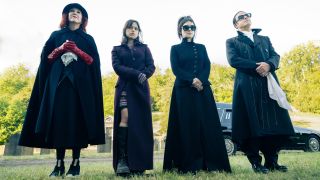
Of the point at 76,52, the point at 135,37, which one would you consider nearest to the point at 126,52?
the point at 135,37

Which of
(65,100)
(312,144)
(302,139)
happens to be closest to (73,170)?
(65,100)

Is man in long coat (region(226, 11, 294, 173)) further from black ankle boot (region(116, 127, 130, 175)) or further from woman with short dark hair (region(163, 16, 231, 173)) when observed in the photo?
black ankle boot (region(116, 127, 130, 175))

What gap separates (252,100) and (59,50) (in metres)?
2.80

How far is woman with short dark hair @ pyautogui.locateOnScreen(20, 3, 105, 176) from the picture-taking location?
457 centimetres

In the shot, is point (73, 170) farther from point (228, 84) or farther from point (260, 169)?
point (228, 84)

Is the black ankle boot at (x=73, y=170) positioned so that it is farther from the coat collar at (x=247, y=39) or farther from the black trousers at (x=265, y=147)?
the coat collar at (x=247, y=39)

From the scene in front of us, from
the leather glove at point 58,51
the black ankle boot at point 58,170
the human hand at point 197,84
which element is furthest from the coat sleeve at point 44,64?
the human hand at point 197,84

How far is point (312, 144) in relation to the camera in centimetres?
1288

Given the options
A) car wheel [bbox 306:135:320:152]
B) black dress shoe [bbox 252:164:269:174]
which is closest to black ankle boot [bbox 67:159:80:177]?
black dress shoe [bbox 252:164:269:174]

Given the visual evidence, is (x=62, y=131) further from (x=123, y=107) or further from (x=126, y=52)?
(x=126, y=52)

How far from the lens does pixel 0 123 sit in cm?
2664

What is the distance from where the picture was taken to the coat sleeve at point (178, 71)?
16.6ft

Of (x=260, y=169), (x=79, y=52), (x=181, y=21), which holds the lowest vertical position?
(x=260, y=169)

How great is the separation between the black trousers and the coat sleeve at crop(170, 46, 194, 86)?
1.23 m
